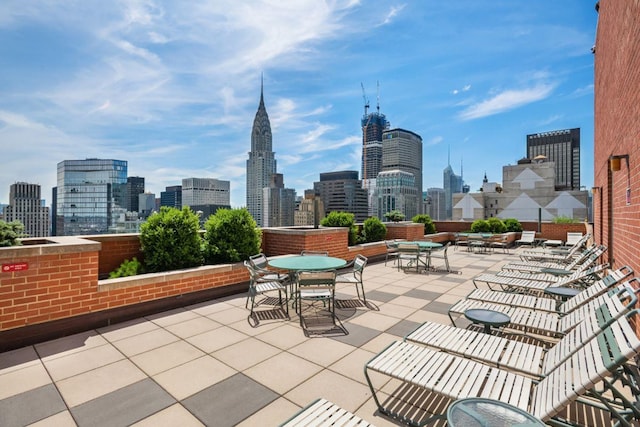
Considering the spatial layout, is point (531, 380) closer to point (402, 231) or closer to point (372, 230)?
point (372, 230)

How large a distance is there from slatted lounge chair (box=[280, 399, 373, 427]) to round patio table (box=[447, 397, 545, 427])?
0.48m

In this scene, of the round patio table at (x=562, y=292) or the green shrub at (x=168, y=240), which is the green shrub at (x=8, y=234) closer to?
the green shrub at (x=168, y=240)

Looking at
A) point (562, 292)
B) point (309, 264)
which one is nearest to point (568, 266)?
point (562, 292)

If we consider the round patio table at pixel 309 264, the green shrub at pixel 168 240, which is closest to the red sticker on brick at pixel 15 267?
the green shrub at pixel 168 240

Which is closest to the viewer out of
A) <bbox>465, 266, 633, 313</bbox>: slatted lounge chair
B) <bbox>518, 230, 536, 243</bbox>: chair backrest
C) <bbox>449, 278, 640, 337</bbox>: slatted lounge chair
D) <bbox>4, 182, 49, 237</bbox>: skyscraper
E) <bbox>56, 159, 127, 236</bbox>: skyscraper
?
<bbox>449, 278, 640, 337</bbox>: slatted lounge chair

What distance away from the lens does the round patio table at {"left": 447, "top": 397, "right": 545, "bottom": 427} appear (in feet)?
4.86

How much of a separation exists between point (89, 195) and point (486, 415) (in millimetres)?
101175

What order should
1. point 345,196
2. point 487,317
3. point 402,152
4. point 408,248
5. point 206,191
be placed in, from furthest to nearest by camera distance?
point 402,152 < point 206,191 < point 345,196 < point 408,248 < point 487,317

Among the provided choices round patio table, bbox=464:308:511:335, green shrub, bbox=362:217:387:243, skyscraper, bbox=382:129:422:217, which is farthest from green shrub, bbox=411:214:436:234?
skyscraper, bbox=382:129:422:217

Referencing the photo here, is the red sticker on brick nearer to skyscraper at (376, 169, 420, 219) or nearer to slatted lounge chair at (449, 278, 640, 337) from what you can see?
slatted lounge chair at (449, 278, 640, 337)

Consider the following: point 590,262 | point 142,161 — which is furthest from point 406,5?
point 142,161

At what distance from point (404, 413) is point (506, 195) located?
6099 cm

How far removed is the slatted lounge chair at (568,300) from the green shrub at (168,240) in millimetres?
5230

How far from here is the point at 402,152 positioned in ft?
543
